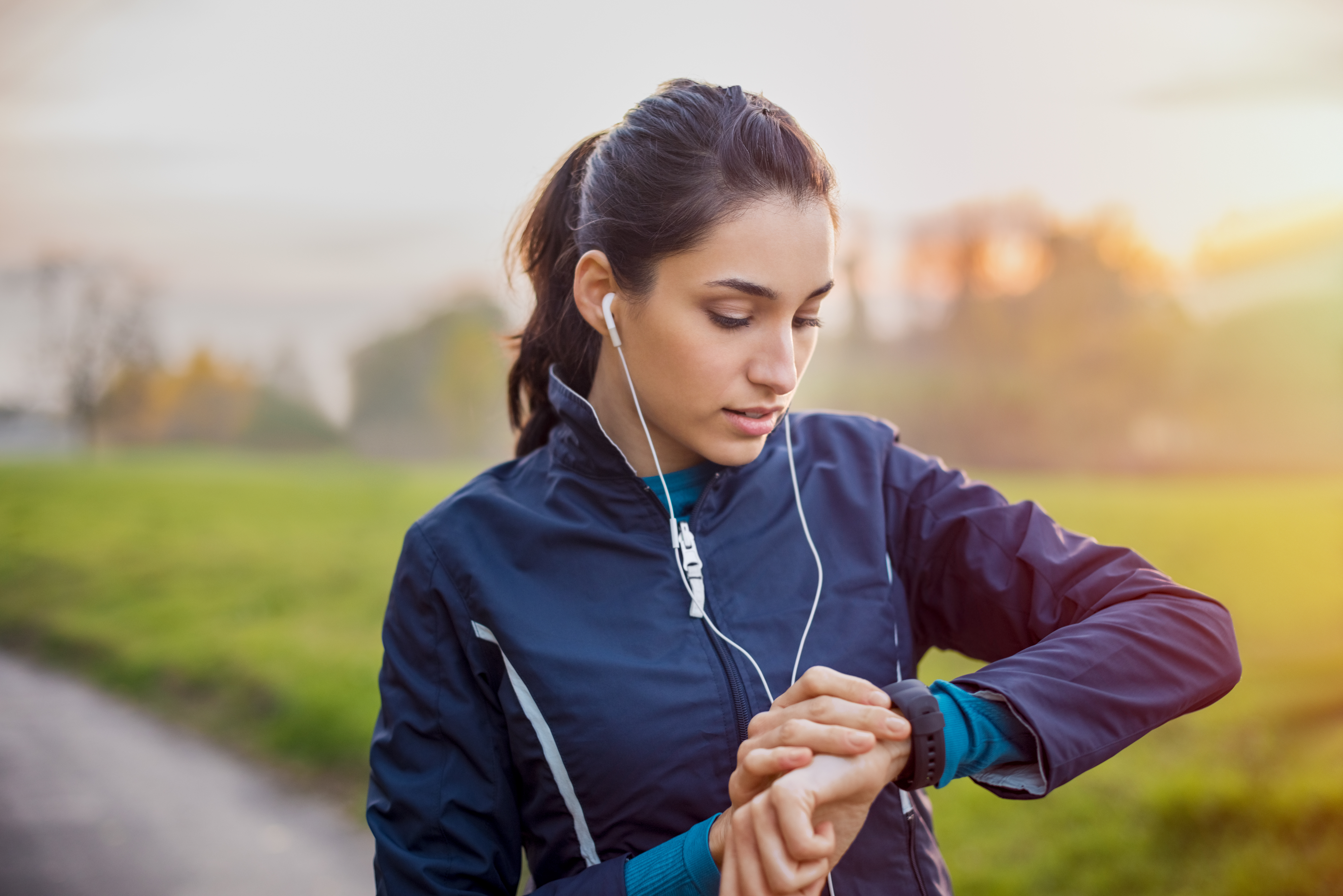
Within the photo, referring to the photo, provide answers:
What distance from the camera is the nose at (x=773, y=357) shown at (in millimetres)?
1613

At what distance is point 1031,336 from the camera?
27.7 ft

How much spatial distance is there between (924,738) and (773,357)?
0.67 metres

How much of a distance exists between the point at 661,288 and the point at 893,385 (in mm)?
6795

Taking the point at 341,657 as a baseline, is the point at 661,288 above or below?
above

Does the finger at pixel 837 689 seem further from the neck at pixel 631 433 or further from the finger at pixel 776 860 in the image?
the neck at pixel 631 433

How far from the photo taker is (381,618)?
7.19 meters

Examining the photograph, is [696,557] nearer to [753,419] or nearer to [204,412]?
[753,419]

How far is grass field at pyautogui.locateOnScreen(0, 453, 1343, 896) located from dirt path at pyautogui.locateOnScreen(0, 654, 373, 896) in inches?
12.9

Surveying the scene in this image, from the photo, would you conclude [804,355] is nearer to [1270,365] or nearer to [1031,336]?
[1270,365]

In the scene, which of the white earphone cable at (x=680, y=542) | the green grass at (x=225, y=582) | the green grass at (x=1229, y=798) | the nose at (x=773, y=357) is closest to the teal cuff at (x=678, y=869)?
the white earphone cable at (x=680, y=542)

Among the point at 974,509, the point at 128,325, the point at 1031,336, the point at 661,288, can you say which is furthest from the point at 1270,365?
the point at 128,325

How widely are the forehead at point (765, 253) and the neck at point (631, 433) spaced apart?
0.30 metres

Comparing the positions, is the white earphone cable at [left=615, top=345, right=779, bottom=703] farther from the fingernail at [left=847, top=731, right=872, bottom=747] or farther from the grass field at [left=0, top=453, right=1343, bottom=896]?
the grass field at [left=0, top=453, right=1343, bottom=896]

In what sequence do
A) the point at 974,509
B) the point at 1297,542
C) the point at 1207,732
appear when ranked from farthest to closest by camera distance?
the point at 1297,542
the point at 1207,732
the point at 974,509
